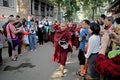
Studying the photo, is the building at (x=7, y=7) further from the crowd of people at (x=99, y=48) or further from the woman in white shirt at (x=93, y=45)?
the woman in white shirt at (x=93, y=45)

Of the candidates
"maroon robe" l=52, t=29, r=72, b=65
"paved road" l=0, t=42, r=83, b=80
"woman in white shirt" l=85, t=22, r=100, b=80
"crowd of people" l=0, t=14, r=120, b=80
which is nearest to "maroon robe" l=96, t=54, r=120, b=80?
"crowd of people" l=0, t=14, r=120, b=80

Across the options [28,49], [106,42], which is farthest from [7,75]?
[28,49]

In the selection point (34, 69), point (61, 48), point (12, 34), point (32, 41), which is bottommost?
point (34, 69)

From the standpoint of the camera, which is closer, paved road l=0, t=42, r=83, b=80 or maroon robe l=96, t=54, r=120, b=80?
maroon robe l=96, t=54, r=120, b=80

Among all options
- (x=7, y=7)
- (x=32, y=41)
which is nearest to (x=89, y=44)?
(x=32, y=41)

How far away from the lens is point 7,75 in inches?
325

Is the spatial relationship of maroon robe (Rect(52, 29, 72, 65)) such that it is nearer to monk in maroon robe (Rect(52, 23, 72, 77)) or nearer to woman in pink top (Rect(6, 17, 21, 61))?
monk in maroon robe (Rect(52, 23, 72, 77))

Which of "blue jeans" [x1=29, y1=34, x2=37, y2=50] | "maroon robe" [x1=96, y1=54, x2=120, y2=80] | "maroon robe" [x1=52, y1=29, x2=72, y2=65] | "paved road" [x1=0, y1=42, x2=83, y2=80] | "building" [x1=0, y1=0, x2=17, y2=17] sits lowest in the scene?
"paved road" [x1=0, y1=42, x2=83, y2=80]

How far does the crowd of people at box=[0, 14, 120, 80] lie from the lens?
3.50m

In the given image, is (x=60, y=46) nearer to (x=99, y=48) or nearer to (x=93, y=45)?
(x=93, y=45)

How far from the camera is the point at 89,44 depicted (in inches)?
224

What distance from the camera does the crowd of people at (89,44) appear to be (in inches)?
138

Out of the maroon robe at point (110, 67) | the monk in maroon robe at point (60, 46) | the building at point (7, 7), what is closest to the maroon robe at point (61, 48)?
the monk in maroon robe at point (60, 46)

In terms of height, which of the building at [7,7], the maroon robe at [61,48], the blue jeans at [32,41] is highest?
the building at [7,7]
